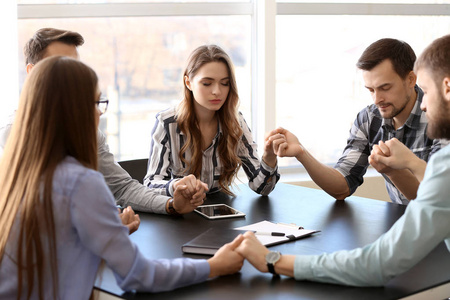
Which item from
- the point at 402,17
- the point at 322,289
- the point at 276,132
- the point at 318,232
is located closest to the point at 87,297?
the point at 322,289

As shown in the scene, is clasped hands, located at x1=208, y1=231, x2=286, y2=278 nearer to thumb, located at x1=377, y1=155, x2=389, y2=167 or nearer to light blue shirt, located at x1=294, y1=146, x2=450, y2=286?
light blue shirt, located at x1=294, y1=146, x2=450, y2=286

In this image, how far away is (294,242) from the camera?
2072 millimetres

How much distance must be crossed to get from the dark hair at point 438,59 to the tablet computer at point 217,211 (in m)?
0.94

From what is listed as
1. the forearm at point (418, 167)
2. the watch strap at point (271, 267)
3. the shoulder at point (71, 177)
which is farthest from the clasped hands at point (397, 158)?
the shoulder at point (71, 177)

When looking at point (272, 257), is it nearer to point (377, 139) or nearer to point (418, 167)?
point (418, 167)

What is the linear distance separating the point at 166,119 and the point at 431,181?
161cm

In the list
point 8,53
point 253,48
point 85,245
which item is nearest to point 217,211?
point 85,245

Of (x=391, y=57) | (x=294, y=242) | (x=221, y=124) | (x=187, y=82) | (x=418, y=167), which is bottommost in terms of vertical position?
(x=294, y=242)

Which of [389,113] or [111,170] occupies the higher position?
[389,113]

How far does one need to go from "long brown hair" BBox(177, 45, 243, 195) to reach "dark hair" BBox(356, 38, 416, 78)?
0.65 meters

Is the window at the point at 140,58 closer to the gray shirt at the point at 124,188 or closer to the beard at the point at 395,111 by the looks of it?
the gray shirt at the point at 124,188

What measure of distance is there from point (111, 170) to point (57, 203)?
1.17 meters

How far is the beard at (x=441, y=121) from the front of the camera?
1.82m

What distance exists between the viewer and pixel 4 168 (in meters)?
1.60
